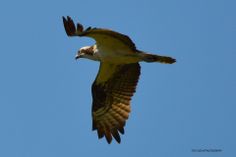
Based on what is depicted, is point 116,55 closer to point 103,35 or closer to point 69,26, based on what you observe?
point 103,35

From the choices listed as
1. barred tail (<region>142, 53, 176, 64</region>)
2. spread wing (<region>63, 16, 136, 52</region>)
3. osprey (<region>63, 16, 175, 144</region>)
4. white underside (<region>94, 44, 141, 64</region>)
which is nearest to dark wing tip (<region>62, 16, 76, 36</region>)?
spread wing (<region>63, 16, 136, 52</region>)

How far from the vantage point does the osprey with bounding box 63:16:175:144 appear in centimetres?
1583

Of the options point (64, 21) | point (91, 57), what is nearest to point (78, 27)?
point (64, 21)

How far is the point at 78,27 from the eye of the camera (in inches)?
591

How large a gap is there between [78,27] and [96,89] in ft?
8.94

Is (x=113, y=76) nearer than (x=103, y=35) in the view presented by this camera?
No

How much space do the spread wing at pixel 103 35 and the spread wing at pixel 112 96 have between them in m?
1.09

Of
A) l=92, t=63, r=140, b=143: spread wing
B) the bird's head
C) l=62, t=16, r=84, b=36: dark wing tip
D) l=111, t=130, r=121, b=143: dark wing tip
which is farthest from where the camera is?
l=92, t=63, r=140, b=143: spread wing

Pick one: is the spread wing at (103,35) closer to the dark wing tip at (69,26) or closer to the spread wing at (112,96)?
the dark wing tip at (69,26)

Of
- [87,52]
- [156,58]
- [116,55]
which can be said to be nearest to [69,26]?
[87,52]

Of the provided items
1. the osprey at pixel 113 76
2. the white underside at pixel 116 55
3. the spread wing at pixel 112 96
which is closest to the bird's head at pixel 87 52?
the osprey at pixel 113 76

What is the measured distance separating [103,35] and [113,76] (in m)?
1.80

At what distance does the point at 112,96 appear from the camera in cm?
1745

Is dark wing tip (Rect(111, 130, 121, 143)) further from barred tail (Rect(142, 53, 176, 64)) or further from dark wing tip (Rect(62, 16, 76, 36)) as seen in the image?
dark wing tip (Rect(62, 16, 76, 36))
